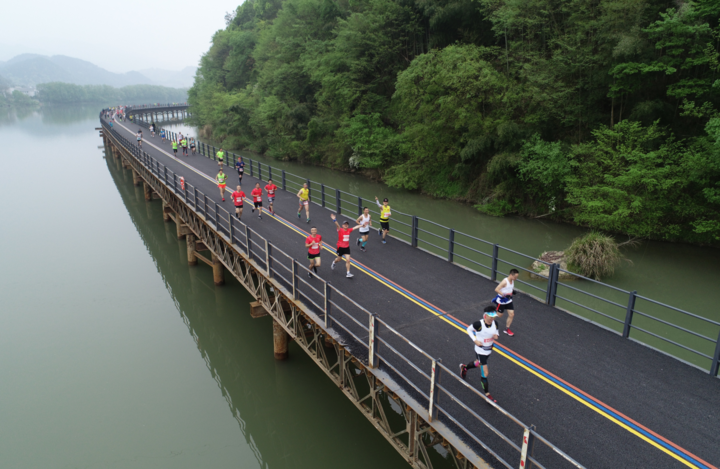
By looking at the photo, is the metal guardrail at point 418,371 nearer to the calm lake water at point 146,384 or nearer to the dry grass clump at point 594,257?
the calm lake water at point 146,384

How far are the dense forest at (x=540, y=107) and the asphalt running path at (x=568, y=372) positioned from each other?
12.5 metres

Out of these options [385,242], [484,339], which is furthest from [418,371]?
[385,242]

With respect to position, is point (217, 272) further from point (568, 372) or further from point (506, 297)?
point (568, 372)

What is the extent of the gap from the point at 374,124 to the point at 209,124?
4379 centimetres

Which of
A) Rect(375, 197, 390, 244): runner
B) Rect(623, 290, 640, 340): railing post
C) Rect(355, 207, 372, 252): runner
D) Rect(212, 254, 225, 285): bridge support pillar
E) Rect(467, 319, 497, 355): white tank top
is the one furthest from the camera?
Rect(212, 254, 225, 285): bridge support pillar

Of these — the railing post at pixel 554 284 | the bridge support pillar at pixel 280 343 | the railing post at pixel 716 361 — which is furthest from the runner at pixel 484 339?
the bridge support pillar at pixel 280 343

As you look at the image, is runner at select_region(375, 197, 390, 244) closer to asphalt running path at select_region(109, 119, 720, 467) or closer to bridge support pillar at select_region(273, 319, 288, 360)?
asphalt running path at select_region(109, 119, 720, 467)

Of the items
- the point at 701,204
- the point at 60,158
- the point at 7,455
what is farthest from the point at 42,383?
the point at 60,158

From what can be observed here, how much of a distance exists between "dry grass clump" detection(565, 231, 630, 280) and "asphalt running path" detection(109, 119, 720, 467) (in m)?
7.52

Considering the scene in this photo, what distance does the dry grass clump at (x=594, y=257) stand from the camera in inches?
681

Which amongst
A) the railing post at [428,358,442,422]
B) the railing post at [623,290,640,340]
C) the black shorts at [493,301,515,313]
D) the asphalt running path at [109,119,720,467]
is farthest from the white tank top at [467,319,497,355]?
the railing post at [623,290,640,340]

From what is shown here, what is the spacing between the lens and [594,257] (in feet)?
57.0

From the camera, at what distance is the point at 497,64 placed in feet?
94.4

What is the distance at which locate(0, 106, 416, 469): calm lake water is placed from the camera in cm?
1005
